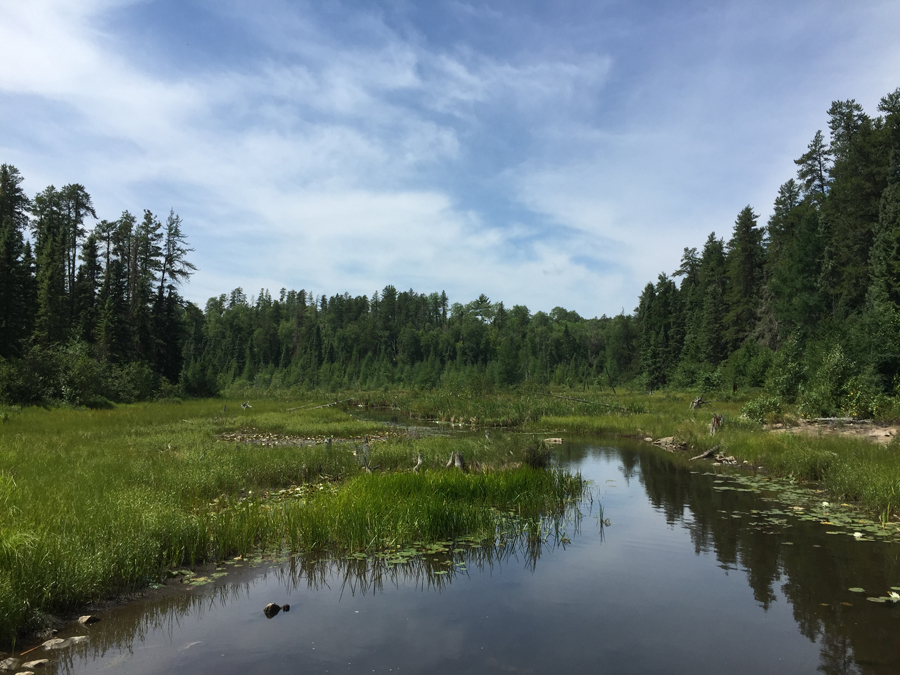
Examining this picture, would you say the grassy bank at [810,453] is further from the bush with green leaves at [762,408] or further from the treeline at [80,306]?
the treeline at [80,306]

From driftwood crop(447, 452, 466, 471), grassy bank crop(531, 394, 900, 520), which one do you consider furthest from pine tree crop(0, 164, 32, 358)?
grassy bank crop(531, 394, 900, 520)

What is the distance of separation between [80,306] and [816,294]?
63.2 metres

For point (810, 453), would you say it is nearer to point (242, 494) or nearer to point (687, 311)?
point (242, 494)

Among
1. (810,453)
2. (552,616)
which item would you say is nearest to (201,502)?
(552,616)

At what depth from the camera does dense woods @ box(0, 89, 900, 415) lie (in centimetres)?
2966

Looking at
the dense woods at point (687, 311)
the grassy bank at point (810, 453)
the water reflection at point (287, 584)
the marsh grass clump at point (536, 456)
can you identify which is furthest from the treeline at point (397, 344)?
the water reflection at point (287, 584)

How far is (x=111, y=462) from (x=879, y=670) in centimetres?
1529

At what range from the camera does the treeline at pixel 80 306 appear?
3309 cm

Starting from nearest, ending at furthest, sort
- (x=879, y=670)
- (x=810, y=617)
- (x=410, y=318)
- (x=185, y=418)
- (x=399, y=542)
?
(x=879, y=670) → (x=810, y=617) → (x=399, y=542) → (x=185, y=418) → (x=410, y=318)

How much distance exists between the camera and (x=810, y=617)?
7.33m

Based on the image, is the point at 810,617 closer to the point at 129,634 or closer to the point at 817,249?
the point at 129,634

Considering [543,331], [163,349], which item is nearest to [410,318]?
[543,331]

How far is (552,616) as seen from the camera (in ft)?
24.2

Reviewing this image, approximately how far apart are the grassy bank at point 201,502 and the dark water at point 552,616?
65 cm
